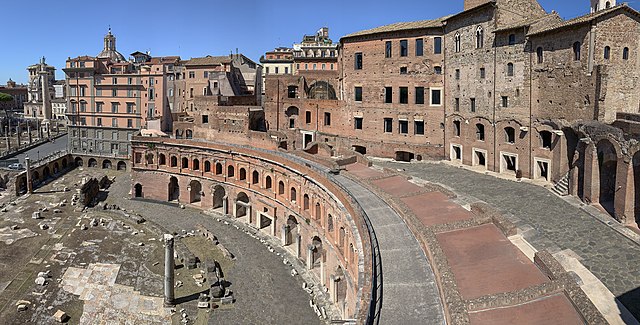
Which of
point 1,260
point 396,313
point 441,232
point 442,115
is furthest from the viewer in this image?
point 442,115

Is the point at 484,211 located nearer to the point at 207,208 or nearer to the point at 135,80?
the point at 207,208

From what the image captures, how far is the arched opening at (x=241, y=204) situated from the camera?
3816 centimetres

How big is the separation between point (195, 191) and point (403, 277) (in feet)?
103

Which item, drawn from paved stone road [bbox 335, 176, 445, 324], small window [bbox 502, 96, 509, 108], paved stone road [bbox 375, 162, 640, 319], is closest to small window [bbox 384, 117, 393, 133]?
paved stone road [bbox 375, 162, 640, 319]

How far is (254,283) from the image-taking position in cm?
2558

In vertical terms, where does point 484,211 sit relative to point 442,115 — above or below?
below

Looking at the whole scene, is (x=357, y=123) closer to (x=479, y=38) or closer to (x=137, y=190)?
(x=479, y=38)

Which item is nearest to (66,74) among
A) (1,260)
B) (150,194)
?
(150,194)

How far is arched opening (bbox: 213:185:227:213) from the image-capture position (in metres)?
40.6

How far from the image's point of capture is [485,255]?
16.0 metres

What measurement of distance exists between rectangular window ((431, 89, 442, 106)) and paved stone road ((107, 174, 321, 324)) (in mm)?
15795

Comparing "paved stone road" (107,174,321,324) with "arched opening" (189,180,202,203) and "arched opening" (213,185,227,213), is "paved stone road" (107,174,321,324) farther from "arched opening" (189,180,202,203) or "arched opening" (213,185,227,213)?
"arched opening" (189,180,202,203)

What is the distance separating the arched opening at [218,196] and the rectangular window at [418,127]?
684 inches

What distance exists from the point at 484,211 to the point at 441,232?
3.04 m
